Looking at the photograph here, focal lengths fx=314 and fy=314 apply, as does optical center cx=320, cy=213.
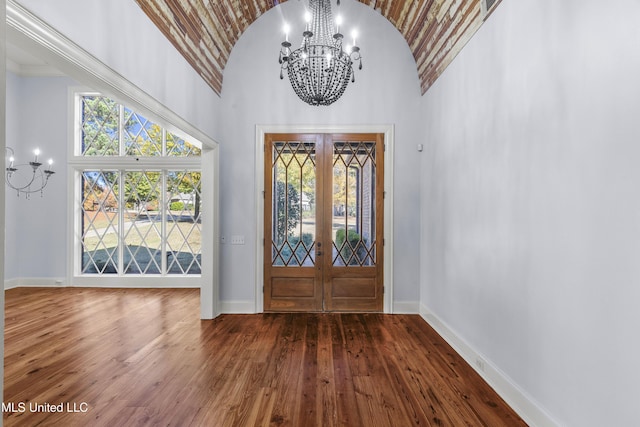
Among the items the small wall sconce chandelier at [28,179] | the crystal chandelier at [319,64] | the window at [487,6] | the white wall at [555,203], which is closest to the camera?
the white wall at [555,203]

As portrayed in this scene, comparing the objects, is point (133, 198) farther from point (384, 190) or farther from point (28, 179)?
point (384, 190)

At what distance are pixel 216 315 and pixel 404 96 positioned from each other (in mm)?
3715

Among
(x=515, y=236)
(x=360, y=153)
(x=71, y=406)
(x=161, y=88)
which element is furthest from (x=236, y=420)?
(x=360, y=153)

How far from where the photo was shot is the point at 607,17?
147 cm

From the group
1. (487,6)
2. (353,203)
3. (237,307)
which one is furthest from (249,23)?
(237,307)

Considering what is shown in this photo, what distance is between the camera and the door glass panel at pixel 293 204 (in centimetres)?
414

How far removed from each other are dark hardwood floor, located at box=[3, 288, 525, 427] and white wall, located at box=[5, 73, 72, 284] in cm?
164

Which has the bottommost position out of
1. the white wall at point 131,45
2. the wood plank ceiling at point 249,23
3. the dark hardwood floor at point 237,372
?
the dark hardwood floor at point 237,372

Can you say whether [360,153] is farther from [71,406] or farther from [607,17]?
[71,406]

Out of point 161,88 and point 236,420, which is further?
point 161,88

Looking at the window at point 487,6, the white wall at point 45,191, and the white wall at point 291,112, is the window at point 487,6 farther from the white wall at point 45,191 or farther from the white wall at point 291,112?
the white wall at point 45,191

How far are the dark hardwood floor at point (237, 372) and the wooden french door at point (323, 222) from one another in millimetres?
320

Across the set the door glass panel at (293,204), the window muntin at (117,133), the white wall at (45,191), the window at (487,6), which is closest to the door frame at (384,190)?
the door glass panel at (293,204)

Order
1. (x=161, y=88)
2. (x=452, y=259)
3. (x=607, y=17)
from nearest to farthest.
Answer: (x=607, y=17) → (x=161, y=88) → (x=452, y=259)
